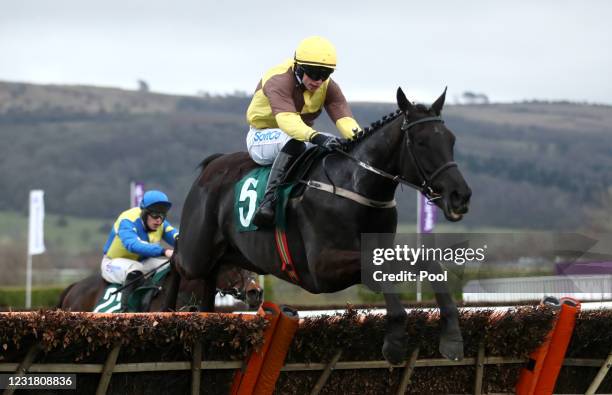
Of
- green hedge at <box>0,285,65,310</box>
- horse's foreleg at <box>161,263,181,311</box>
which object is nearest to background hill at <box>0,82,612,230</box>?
green hedge at <box>0,285,65,310</box>

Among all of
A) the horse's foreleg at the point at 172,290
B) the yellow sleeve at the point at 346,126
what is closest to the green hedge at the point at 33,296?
the horse's foreleg at the point at 172,290

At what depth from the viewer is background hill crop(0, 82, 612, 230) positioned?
3328 centimetres

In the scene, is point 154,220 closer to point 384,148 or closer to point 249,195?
point 249,195

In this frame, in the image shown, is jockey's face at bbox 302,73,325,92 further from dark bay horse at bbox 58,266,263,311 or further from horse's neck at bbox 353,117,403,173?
dark bay horse at bbox 58,266,263,311

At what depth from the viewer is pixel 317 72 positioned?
22.6ft

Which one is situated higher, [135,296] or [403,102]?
[403,102]

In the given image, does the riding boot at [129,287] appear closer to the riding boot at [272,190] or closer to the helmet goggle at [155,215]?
the helmet goggle at [155,215]

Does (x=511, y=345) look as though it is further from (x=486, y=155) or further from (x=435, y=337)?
(x=486, y=155)

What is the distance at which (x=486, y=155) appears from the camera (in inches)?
2196

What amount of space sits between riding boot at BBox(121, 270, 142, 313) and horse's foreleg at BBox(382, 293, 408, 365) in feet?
12.8

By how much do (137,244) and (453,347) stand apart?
4.43m

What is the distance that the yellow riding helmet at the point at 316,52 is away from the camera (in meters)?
6.81

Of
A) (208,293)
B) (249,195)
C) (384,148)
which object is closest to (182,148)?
Result: (208,293)

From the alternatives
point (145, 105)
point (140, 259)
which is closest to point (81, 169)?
point (145, 105)
